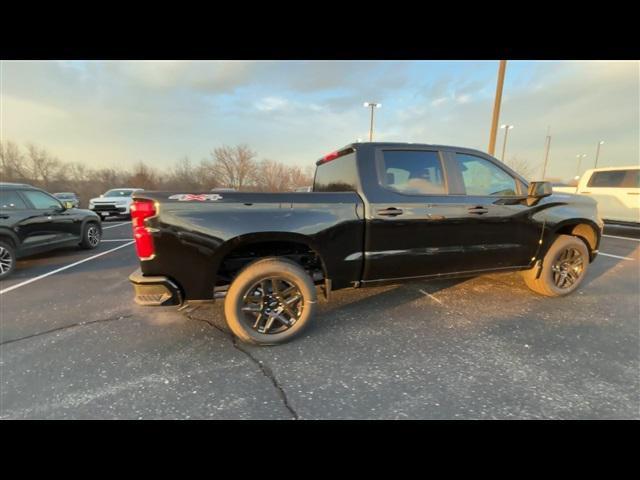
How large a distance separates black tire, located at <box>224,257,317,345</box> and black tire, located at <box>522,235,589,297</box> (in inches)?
130

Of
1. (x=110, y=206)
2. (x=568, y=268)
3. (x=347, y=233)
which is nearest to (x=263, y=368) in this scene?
(x=347, y=233)

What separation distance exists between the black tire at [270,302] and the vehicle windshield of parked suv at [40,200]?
575cm

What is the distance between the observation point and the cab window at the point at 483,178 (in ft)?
11.2

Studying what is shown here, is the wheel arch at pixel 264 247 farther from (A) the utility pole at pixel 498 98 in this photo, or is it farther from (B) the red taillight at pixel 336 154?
(A) the utility pole at pixel 498 98

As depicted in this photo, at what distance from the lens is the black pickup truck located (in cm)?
259

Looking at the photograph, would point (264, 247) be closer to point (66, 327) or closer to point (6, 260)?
point (66, 327)

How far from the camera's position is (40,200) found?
5.82 m

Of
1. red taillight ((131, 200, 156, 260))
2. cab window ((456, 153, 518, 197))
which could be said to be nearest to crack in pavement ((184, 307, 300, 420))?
red taillight ((131, 200, 156, 260))

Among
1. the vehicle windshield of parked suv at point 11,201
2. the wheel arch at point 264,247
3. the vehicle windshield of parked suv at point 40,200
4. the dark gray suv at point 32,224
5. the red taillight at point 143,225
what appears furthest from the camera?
the vehicle windshield of parked suv at point 40,200

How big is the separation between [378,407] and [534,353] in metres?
1.75

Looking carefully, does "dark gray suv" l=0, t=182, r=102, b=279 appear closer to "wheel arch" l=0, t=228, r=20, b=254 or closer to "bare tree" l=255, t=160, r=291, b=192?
"wheel arch" l=0, t=228, r=20, b=254

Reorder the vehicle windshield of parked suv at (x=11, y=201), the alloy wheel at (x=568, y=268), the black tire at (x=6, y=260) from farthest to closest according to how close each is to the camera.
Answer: the vehicle windshield of parked suv at (x=11, y=201), the black tire at (x=6, y=260), the alloy wheel at (x=568, y=268)

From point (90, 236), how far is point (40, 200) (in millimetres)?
1340

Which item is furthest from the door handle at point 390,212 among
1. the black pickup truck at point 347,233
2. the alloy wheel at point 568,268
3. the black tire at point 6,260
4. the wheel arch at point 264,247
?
the black tire at point 6,260
